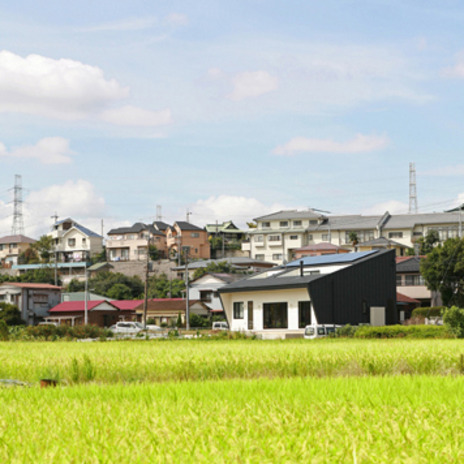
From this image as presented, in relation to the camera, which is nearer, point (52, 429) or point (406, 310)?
point (52, 429)

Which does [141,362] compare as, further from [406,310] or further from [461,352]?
[406,310]

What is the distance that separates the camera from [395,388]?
7.85 metres

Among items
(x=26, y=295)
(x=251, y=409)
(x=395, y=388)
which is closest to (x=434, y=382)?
(x=395, y=388)

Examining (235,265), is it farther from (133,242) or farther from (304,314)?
(304,314)

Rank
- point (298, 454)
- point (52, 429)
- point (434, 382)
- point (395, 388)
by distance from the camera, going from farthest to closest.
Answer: point (434, 382) < point (395, 388) < point (52, 429) < point (298, 454)

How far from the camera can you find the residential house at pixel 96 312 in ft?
211

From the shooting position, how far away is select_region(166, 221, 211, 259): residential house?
302ft

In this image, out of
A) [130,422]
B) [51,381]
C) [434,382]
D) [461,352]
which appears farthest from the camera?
[461,352]

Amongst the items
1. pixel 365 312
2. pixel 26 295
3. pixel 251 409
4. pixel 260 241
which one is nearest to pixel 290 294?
pixel 365 312

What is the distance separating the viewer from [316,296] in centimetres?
3578

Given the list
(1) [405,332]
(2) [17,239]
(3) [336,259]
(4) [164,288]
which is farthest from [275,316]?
(2) [17,239]

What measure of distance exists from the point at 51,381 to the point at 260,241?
79.5 m

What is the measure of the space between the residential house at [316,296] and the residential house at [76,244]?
58.0 metres

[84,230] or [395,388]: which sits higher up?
[84,230]
